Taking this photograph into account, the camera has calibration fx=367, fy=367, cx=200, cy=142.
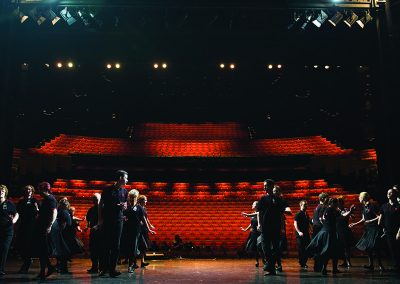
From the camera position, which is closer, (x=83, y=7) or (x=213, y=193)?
(x=83, y=7)

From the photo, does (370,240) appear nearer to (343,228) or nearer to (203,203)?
(343,228)

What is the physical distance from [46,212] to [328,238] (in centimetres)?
415

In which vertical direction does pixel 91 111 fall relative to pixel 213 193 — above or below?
above

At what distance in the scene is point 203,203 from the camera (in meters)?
14.6

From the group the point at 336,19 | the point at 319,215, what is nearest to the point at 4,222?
the point at 319,215

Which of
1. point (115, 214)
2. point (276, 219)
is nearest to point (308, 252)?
point (276, 219)

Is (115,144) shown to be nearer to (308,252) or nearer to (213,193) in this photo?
(213,193)

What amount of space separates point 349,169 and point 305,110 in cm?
632

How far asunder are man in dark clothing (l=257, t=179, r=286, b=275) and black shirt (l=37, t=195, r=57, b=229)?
3.00 m

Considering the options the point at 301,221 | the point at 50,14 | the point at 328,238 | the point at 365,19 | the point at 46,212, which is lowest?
the point at 328,238

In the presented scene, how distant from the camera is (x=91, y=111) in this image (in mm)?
22641

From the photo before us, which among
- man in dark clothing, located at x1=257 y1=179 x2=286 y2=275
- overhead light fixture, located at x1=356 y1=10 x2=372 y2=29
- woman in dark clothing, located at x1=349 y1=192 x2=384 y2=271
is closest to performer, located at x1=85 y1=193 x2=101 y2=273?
man in dark clothing, located at x1=257 y1=179 x2=286 y2=275

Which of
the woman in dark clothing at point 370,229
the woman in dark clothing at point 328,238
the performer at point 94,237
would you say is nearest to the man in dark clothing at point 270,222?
the woman in dark clothing at point 328,238

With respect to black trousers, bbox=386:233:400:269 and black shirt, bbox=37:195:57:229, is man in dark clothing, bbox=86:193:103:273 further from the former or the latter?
black trousers, bbox=386:233:400:269
